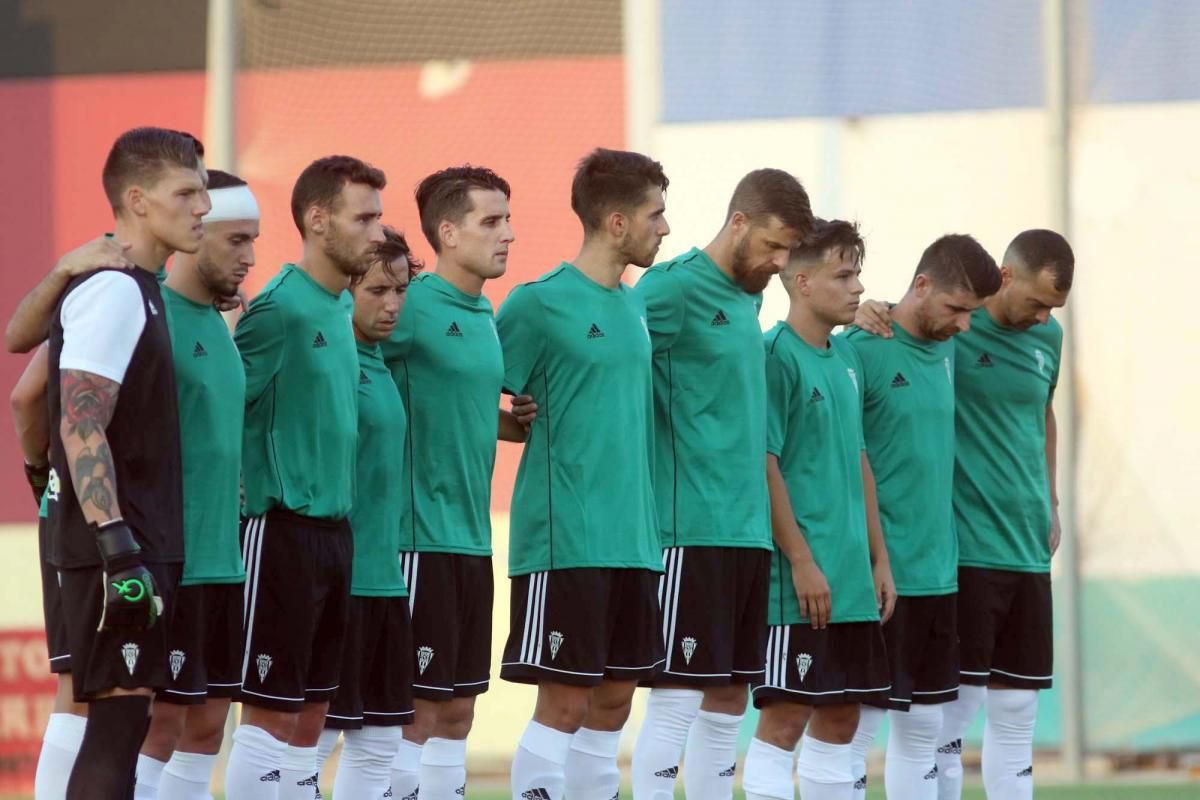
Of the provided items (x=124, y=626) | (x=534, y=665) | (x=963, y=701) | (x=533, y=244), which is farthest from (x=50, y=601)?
(x=533, y=244)

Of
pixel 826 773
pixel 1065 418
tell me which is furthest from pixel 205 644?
pixel 1065 418

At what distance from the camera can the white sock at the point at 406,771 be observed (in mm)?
4922

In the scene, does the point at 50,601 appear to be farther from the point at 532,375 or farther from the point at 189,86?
the point at 189,86

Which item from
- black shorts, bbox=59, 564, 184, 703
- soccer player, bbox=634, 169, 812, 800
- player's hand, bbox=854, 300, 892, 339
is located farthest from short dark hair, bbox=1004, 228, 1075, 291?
black shorts, bbox=59, 564, 184, 703

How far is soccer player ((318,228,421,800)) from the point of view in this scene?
4.74 metres

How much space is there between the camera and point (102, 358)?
371cm

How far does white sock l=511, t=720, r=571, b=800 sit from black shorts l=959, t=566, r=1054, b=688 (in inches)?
69.2

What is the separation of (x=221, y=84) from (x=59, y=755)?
5358 millimetres

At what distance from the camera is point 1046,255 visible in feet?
19.9

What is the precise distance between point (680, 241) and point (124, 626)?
542 cm

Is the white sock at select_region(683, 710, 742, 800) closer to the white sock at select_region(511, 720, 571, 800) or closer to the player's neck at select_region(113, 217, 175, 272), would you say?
the white sock at select_region(511, 720, 571, 800)

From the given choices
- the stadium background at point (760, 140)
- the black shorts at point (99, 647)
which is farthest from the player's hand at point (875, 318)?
the black shorts at point (99, 647)

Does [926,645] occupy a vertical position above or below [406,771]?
above

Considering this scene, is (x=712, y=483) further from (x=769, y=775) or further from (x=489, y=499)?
(x=769, y=775)
